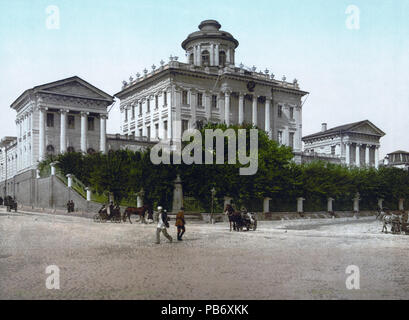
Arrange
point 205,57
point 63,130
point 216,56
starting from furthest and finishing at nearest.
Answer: point 205,57, point 216,56, point 63,130

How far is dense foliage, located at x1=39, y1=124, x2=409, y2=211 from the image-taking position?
127ft

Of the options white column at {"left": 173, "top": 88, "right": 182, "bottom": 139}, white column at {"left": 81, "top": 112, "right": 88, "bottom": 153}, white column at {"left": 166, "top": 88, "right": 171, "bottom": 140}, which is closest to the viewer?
white column at {"left": 81, "top": 112, "right": 88, "bottom": 153}

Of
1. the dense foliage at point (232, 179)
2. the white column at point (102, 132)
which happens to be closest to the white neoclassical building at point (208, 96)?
the white column at point (102, 132)

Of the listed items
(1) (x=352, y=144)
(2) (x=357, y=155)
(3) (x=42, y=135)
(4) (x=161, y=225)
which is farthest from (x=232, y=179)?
(1) (x=352, y=144)

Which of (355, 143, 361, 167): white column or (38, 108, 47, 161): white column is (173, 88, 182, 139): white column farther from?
(355, 143, 361, 167): white column

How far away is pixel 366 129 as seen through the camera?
87688 mm

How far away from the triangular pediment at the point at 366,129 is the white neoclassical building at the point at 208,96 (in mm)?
13024

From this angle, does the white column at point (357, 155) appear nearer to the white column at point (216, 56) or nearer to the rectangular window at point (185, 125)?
the white column at point (216, 56)

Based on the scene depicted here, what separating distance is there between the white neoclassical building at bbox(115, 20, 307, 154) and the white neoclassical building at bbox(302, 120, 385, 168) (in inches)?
448

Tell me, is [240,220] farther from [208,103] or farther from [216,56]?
[216,56]

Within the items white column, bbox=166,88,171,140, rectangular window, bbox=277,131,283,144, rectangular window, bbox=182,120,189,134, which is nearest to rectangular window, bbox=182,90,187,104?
white column, bbox=166,88,171,140

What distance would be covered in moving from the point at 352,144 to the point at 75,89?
49144mm

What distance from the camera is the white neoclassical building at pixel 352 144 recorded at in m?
86.3
